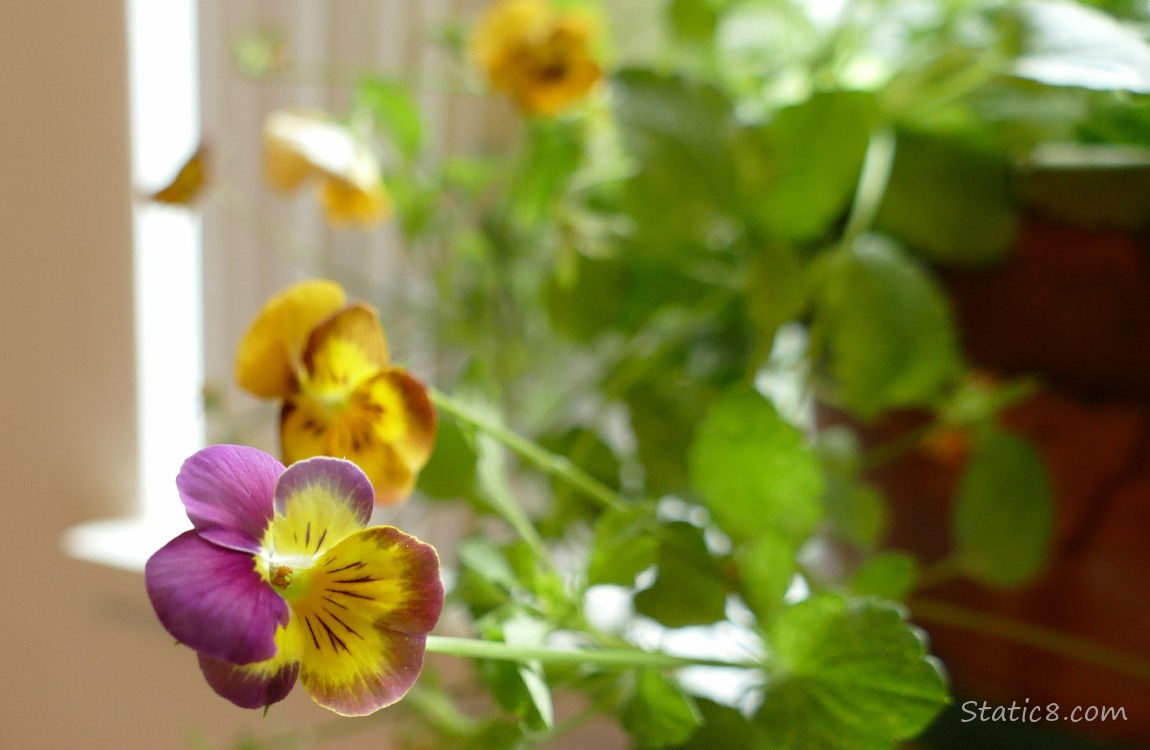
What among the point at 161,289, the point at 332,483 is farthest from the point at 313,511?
the point at 161,289

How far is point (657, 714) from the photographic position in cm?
20

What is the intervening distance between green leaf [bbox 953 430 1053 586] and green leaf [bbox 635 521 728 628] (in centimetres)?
15

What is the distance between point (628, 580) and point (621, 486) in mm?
163

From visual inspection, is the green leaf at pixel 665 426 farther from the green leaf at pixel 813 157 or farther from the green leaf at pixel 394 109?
the green leaf at pixel 394 109

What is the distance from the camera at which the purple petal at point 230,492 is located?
5.5 inches

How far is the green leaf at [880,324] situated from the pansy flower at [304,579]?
0.73 ft

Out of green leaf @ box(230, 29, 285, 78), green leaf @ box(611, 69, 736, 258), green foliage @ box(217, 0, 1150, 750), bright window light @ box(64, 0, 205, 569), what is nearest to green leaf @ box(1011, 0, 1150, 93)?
green foliage @ box(217, 0, 1150, 750)

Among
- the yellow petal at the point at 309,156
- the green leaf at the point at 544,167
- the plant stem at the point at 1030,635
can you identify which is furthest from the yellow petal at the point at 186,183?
the plant stem at the point at 1030,635

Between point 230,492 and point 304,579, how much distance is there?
0.02 m

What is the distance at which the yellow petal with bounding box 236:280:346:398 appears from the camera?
0.66 feet

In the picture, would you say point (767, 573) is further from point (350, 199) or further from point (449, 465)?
point (350, 199)

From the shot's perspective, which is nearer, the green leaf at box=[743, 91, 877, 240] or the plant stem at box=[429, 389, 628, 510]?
the plant stem at box=[429, 389, 628, 510]

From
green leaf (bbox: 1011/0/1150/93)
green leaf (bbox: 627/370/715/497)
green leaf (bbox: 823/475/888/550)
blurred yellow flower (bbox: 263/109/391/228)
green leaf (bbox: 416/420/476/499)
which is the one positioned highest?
green leaf (bbox: 1011/0/1150/93)

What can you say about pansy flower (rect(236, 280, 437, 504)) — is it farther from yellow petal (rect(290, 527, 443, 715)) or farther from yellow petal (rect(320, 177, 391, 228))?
yellow petal (rect(320, 177, 391, 228))
